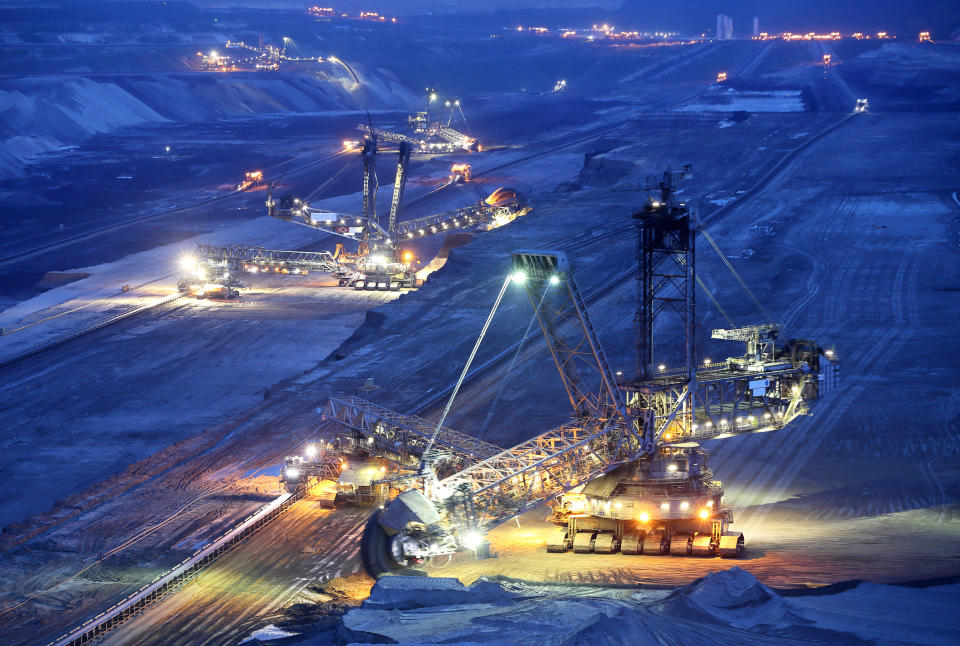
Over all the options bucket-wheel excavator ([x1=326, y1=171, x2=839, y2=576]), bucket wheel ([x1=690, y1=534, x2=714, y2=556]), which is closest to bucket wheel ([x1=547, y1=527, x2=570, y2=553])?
bucket-wheel excavator ([x1=326, y1=171, x2=839, y2=576])

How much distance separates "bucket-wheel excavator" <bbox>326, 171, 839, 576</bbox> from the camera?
39.4 metres

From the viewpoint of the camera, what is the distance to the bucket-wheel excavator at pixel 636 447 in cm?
3944

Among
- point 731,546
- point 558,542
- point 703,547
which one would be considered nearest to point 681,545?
point 703,547

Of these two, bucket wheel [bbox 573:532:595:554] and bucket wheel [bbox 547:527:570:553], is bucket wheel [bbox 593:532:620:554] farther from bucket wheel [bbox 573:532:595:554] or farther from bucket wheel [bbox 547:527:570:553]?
bucket wheel [bbox 547:527:570:553]

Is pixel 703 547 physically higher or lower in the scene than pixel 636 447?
lower

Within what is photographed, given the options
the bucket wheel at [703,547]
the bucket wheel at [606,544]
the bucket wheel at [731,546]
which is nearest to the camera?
the bucket wheel at [731,546]

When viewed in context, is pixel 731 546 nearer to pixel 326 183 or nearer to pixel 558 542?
pixel 558 542

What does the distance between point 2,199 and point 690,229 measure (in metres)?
106

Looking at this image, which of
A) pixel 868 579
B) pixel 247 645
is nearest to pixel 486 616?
pixel 247 645

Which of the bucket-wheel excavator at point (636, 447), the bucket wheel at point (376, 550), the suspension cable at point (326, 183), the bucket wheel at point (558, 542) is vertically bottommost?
the bucket wheel at point (376, 550)

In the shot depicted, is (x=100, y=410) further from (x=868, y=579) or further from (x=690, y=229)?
(x=868, y=579)

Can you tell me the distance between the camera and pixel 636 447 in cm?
4075

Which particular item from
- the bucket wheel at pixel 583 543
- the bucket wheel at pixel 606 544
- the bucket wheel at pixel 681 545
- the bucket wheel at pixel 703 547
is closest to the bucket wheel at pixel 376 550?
the bucket wheel at pixel 583 543

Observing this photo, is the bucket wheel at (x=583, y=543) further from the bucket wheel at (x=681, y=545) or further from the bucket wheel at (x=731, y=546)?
the bucket wheel at (x=731, y=546)
